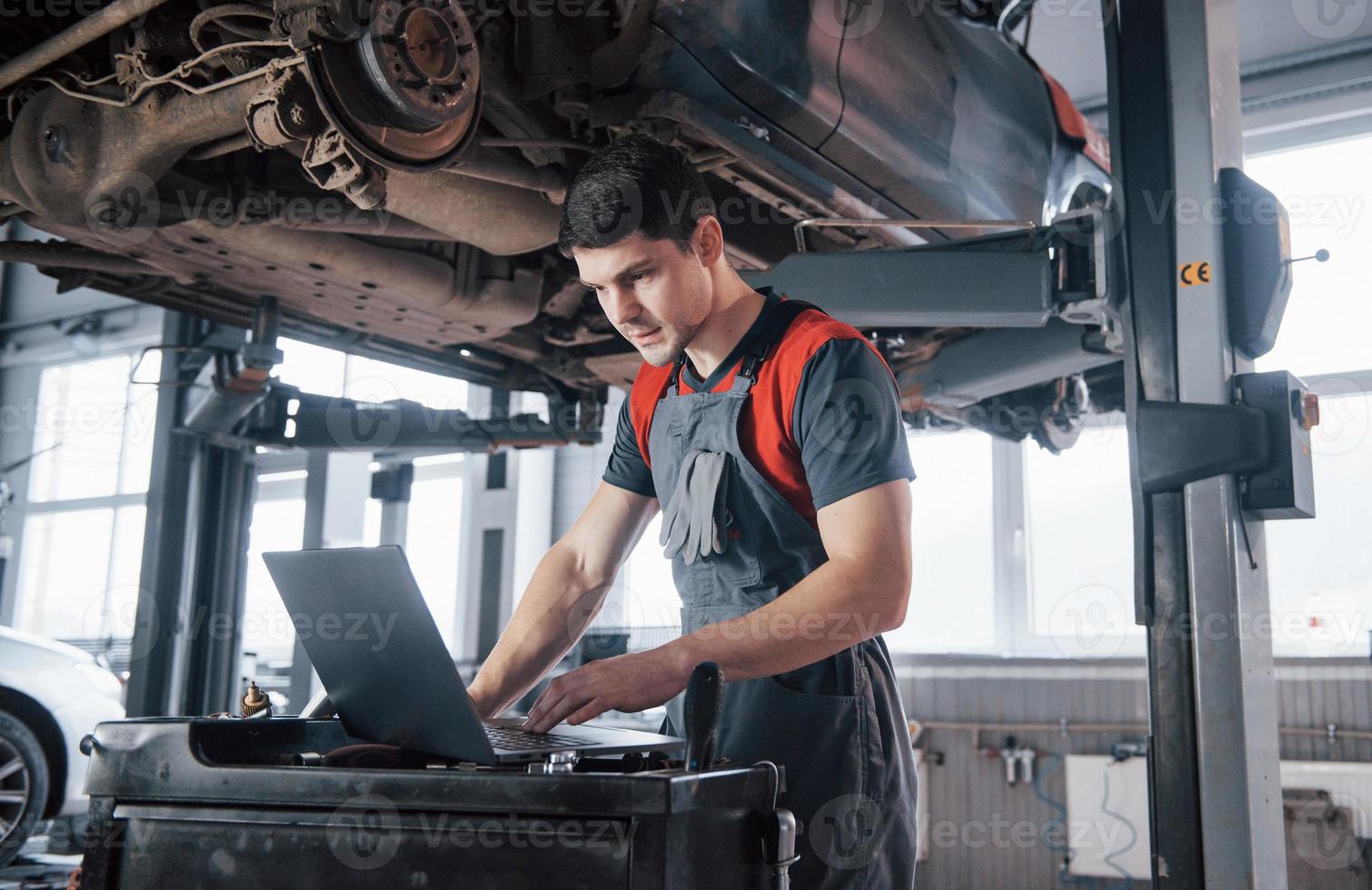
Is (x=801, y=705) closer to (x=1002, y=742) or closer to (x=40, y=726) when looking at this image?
(x=40, y=726)

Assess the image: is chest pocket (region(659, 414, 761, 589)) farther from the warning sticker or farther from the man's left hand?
the warning sticker

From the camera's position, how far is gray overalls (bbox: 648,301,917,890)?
125 cm

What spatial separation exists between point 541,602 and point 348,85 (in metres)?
0.91

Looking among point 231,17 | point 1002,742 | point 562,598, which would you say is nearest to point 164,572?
point 231,17

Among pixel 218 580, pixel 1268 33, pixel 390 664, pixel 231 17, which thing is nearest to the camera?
pixel 390 664

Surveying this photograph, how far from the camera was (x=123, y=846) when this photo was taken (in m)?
0.91

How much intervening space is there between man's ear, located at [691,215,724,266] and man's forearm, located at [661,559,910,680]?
0.46 metres

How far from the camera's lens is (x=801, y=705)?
1295mm

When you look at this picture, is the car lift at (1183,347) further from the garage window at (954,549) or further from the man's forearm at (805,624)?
the garage window at (954,549)

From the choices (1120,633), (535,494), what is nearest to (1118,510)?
(1120,633)

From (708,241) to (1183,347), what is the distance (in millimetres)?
928

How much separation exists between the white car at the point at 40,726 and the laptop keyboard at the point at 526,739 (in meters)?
3.53

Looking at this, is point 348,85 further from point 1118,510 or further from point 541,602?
point 1118,510

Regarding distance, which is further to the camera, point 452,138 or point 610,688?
point 452,138
